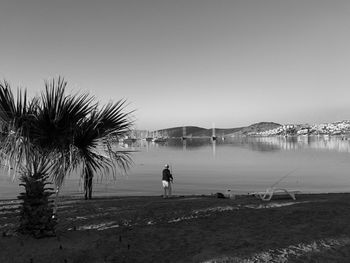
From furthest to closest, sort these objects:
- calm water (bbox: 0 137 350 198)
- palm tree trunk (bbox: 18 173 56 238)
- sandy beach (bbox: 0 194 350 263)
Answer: calm water (bbox: 0 137 350 198)
palm tree trunk (bbox: 18 173 56 238)
sandy beach (bbox: 0 194 350 263)

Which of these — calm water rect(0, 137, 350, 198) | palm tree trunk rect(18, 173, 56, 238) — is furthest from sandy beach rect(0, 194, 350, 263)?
calm water rect(0, 137, 350, 198)

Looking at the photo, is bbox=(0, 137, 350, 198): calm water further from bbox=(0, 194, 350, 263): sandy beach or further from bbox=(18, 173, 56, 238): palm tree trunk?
bbox=(0, 194, 350, 263): sandy beach

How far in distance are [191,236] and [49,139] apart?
4.20m

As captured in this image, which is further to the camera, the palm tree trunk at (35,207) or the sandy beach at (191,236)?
the palm tree trunk at (35,207)

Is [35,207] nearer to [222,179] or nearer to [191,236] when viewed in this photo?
[191,236]

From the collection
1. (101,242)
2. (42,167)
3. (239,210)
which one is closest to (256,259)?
(101,242)

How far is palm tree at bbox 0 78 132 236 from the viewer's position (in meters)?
7.84

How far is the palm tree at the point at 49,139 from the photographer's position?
7.84m

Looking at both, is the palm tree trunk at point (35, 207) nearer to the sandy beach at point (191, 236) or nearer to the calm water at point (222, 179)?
the sandy beach at point (191, 236)

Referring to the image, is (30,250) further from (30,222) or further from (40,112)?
(40,112)

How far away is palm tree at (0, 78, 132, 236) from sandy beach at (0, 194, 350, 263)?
1.04 metres

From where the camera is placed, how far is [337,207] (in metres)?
11.6

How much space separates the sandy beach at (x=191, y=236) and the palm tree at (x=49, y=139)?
1035 mm

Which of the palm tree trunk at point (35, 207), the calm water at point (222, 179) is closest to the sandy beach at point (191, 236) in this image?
the palm tree trunk at point (35, 207)
